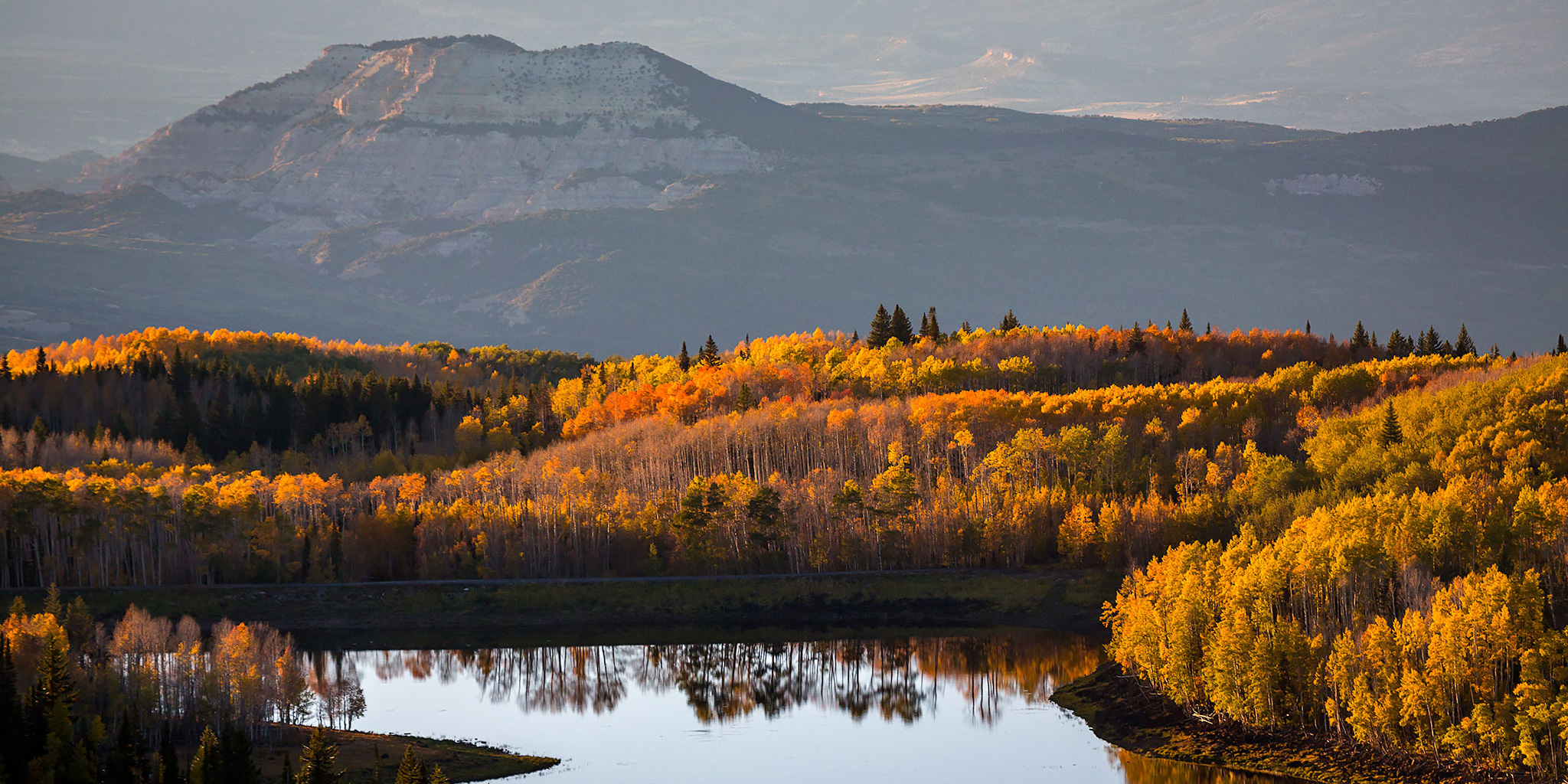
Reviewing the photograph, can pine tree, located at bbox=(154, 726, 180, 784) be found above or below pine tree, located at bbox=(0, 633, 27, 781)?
below

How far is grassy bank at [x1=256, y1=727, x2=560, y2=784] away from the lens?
82.1 meters

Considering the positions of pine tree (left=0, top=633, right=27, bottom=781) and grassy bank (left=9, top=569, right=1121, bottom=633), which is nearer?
pine tree (left=0, top=633, right=27, bottom=781)

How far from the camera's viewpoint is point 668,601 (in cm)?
14350

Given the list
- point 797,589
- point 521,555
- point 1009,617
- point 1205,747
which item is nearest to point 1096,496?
point 1009,617

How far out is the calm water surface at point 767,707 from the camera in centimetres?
9000

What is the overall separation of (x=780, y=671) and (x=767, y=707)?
12.4 metres

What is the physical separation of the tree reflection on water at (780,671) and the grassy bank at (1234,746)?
5.66 metres

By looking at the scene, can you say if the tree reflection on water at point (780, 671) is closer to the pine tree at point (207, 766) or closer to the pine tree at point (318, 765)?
the pine tree at point (318, 765)

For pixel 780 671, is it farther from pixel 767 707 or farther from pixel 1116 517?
pixel 1116 517

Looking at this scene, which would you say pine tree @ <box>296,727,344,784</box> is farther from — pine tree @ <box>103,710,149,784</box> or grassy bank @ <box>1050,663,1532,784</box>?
grassy bank @ <box>1050,663,1532,784</box>

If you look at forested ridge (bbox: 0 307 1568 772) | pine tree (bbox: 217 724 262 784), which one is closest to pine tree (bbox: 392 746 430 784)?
pine tree (bbox: 217 724 262 784)

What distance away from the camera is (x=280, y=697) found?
87.1m

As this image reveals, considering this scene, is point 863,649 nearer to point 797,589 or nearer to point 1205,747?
point 797,589

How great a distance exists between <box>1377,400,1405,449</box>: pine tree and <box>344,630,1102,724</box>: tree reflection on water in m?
38.9
